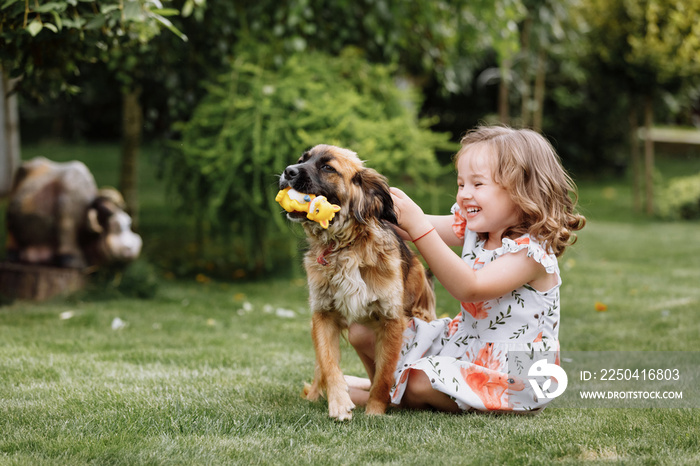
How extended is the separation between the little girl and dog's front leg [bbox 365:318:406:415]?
0.21 feet

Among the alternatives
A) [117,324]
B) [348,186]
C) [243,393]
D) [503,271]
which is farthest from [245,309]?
[503,271]

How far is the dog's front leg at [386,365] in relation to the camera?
10.4 ft

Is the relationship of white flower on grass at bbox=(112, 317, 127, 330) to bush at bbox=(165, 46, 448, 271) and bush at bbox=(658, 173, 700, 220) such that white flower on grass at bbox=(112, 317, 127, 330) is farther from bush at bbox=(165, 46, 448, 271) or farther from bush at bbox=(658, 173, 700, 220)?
bush at bbox=(658, 173, 700, 220)

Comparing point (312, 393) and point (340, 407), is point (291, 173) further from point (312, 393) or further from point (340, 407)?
point (312, 393)

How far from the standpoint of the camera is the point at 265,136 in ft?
22.1

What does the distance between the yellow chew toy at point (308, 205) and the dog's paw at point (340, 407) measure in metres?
0.72

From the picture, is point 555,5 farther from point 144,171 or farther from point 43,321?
point 144,171

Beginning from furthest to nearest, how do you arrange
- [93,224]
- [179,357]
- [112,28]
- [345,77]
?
1. [345,77]
2. [93,224]
3. [179,357]
4. [112,28]

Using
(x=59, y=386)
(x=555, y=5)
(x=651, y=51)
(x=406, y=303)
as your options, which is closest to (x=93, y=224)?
(x=59, y=386)

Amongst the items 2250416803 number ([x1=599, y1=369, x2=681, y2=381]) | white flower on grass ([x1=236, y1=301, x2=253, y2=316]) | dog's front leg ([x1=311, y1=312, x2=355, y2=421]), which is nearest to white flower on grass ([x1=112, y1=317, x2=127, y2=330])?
white flower on grass ([x1=236, y1=301, x2=253, y2=316])

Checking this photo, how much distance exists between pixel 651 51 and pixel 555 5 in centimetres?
221

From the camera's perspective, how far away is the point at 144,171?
17281 mm

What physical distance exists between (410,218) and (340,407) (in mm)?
819

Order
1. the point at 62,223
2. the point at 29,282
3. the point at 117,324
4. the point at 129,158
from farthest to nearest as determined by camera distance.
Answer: the point at 129,158 < the point at 62,223 < the point at 29,282 < the point at 117,324
